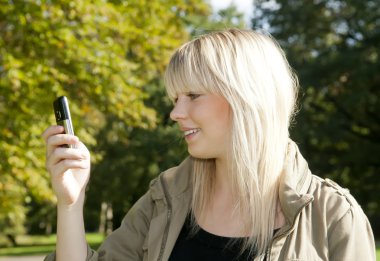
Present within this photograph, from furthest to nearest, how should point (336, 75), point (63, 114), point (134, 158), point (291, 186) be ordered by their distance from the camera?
1. point (134, 158)
2. point (336, 75)
3. point (63, 114)
4. point (291, 186)

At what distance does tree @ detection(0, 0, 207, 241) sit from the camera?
31.2 feet

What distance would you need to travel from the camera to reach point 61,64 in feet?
34.6

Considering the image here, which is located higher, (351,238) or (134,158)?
(351,238)

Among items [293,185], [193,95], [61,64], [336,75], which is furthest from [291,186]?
[336,75]

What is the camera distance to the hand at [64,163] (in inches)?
93.6

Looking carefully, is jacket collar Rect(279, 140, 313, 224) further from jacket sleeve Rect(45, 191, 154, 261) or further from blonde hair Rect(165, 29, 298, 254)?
jacket sleeve Rect(45, 191, 154, 261)

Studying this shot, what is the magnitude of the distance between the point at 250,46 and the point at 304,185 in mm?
514

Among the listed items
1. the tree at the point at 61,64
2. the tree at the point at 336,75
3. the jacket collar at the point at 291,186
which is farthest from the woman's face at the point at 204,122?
the tree at the point at 336,75

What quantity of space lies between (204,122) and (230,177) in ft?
0.83

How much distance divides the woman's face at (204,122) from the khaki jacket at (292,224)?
24 cm

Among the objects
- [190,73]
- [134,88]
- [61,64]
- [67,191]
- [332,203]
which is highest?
[61,64]

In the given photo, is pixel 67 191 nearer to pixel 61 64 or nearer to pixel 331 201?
pixel 331 201

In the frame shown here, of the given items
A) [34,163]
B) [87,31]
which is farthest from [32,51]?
[34,163]

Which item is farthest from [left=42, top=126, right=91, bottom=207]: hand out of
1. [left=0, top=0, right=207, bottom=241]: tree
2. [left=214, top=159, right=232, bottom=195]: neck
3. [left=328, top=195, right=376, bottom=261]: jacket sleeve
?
[left=0, top=0, right=207, bottom=241]: tree
